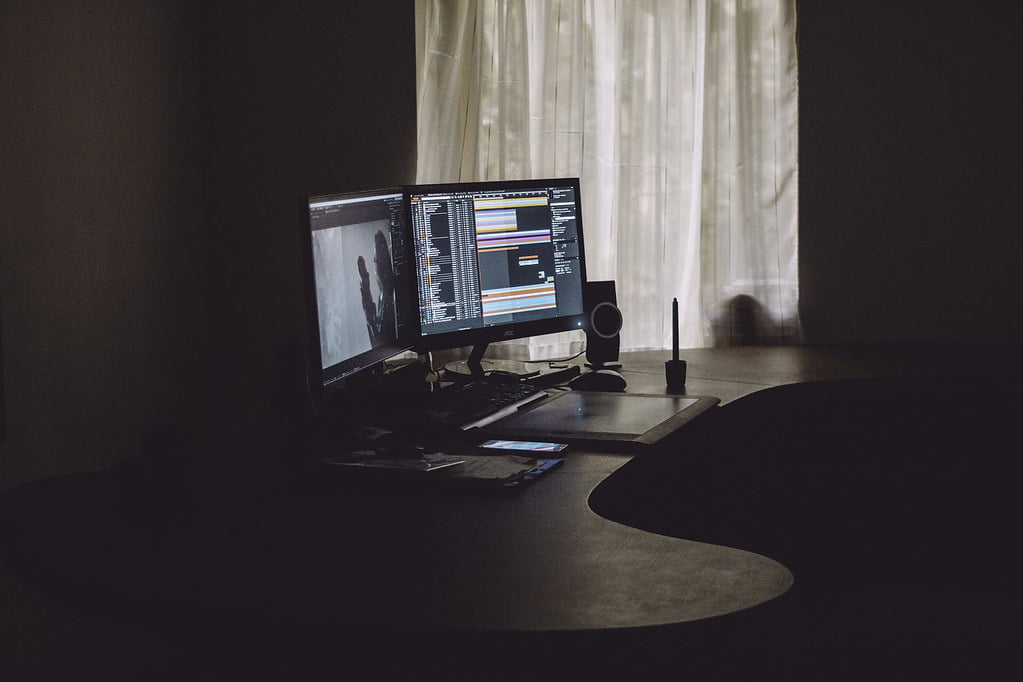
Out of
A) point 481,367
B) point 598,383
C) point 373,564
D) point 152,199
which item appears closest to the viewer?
point 373,564

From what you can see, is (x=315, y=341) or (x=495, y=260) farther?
(x=495, y=260)

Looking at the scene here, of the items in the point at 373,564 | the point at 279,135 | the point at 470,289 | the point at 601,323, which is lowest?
the point at 373,564

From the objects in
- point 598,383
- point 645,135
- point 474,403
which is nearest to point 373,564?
point 474,403

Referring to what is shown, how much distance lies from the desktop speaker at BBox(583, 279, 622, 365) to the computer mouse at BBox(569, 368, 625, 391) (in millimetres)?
347

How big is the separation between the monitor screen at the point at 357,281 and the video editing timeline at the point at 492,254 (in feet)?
0.24

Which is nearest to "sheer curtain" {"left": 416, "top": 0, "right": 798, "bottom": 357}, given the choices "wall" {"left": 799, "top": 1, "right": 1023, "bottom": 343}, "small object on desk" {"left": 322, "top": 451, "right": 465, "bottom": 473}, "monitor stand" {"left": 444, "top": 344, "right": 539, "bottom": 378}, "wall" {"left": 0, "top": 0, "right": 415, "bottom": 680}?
"wall" {"left": 799, "top": 1, "right": 1023, "bottom": 343}

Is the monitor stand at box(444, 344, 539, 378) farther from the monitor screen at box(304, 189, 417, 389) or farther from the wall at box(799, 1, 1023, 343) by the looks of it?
the wall at box(799, 1, 1023, 343)

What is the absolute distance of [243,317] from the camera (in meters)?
3.44

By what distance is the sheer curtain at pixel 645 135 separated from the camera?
10.6 feet

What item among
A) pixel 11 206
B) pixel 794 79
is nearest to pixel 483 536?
pixel 11 206

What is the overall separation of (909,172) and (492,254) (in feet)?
4.93

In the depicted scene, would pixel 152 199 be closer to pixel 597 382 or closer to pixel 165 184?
pixel 165 184

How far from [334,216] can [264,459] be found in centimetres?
48

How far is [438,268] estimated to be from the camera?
8.00ft
